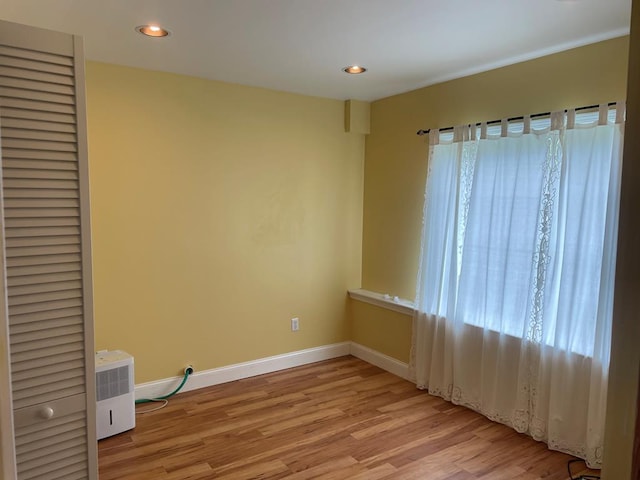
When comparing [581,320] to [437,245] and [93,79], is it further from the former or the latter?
[93,79]

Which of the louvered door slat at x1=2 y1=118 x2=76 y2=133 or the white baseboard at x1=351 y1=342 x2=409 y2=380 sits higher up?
the louvered door slat at x1=2 y1=118 x2=76 y2=133

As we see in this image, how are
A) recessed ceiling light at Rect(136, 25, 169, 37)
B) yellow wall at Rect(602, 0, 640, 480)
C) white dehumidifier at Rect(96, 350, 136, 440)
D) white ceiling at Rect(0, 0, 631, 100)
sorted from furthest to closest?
white dehumidifier at Rect(96, 350, 136, 440) < recessed ceiling light at Rect(136, 25, 169, 37) < white ceiling at Rect(0, 0, 631, 100) < yellow wall at Rect(602, 0, 640, 480)

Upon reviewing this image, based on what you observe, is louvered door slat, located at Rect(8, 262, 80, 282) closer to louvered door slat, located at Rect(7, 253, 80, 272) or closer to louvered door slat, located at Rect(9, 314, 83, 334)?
louvered door slat, located at Rect(7, 253, 80, 272)

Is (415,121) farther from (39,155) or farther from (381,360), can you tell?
(39,155)

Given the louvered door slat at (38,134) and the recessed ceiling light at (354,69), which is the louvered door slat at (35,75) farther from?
the recessed ceiling light at (354,69)

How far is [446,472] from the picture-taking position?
257 centimetres

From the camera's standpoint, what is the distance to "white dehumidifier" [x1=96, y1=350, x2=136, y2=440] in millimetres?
2864

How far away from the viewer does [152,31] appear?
2549mm

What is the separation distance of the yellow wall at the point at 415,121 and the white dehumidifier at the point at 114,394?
7.09 ft

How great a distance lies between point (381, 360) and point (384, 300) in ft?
1.87

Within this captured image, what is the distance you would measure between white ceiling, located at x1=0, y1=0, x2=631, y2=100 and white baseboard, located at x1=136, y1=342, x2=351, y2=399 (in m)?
2.33

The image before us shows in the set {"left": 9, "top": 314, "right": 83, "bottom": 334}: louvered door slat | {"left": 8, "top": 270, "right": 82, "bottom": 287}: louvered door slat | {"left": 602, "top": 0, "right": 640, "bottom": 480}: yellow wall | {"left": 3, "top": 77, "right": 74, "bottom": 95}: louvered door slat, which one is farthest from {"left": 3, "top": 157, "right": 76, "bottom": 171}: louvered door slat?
{"left": 602, "top": 0, "right": 640, "bottom": 480}: yellow wall

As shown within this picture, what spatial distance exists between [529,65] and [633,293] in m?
2.58

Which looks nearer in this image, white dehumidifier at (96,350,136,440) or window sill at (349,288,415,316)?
white dehumidifier at (96,350,136,440)
